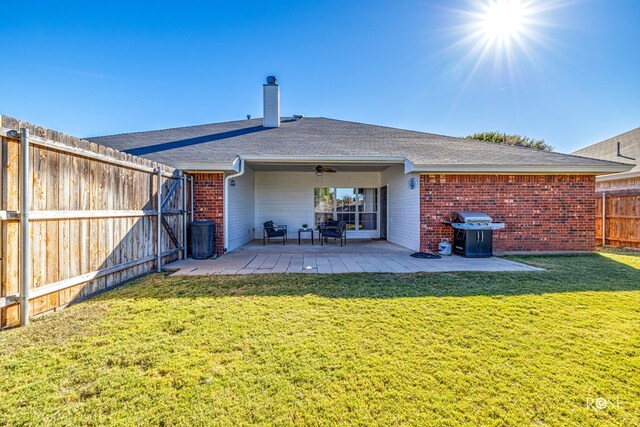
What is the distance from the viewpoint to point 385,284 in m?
4.52

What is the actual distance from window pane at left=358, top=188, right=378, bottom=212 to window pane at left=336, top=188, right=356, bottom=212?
26 centimetres

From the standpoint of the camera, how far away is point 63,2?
786cm

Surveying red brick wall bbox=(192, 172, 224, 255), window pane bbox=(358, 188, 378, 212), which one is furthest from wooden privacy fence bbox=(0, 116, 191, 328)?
window pane bbox=(358, 188, 378, 212)

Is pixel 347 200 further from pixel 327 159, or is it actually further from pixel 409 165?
pixel 409 165

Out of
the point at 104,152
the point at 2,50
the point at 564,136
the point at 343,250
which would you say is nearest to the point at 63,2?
the point at 2,50

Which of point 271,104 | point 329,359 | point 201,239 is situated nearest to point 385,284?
point 329,359

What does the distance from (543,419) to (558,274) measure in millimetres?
4701

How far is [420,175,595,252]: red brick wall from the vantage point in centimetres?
761

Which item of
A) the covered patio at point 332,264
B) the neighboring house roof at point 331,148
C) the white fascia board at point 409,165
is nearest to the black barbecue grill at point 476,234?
the covered patio at point 332,264

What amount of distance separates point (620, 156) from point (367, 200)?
11209 millimetres

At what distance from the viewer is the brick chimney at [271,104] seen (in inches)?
441

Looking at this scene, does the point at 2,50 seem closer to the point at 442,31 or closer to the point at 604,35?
the point at 442,31

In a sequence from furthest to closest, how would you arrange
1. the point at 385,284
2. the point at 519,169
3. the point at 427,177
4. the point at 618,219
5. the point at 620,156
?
the point at 620,156
the point at 618,219
the point at 427,177
the point at 519,169
the point at 385,284

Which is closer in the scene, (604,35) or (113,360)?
(113,360)
